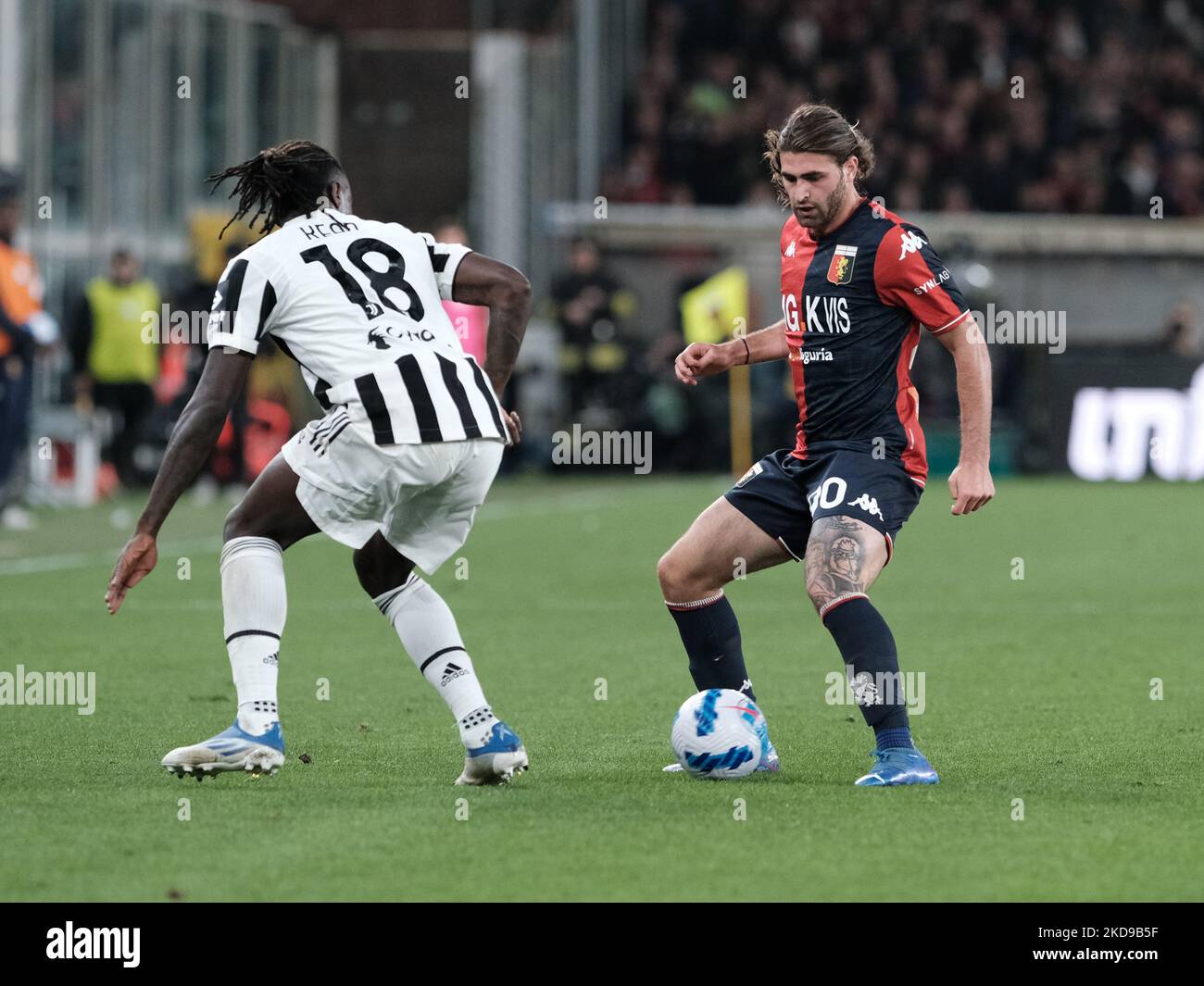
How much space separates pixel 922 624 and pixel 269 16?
678 inches

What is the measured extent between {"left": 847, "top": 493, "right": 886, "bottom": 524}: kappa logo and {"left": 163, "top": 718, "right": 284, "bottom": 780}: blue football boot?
5.52 feet

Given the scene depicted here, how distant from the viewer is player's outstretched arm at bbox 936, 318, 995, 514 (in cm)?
578

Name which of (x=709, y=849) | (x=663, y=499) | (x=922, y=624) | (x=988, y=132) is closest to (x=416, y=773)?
(x=709, y=849)

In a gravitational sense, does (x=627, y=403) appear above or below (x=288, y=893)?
above

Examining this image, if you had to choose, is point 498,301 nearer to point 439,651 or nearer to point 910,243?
point 439,651

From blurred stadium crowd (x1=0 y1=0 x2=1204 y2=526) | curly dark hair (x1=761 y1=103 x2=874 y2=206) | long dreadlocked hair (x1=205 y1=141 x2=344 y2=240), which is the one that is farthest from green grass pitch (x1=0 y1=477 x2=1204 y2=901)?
blurred stadium crowd (x1=0 y1=0 x2=1204 y2=526)

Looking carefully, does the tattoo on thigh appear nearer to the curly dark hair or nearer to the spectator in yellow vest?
the curly dark hair

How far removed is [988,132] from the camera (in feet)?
91.1
